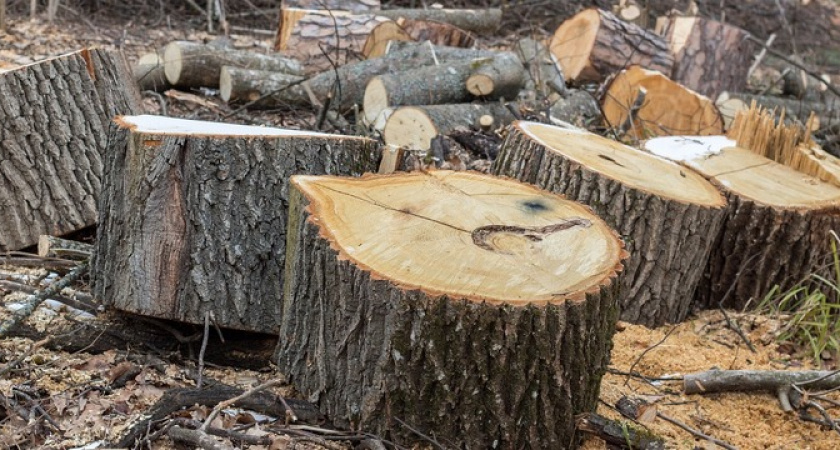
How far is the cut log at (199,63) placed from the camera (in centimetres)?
690

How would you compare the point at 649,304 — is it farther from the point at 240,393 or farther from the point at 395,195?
the point at 240,393

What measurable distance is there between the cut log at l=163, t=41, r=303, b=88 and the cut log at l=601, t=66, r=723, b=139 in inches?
110

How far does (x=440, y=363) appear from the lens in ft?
8.32

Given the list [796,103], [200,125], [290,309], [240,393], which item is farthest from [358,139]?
[796,103]

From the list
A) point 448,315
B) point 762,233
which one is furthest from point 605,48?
point 448,315

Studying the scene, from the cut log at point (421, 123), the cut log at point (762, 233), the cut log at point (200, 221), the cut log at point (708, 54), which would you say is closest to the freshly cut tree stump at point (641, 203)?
the cut log at point (762, 233)

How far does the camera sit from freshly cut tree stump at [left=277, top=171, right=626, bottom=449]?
2.51 meters

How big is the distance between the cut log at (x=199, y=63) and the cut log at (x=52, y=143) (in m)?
2.54

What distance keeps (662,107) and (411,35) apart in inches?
92.9

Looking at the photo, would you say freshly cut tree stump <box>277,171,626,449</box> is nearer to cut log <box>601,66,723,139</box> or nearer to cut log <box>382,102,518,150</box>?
cut log <box>382,102,518,150</box>

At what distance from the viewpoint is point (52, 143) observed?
4176 millimetres

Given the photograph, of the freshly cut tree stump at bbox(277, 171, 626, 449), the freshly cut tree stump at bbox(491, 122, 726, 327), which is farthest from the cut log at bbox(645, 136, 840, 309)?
the freshly cut tree stump at bbox(277, 171, 626, 449)

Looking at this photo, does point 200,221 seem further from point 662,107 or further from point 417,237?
point 662,107

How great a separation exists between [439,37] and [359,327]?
19.7ft
